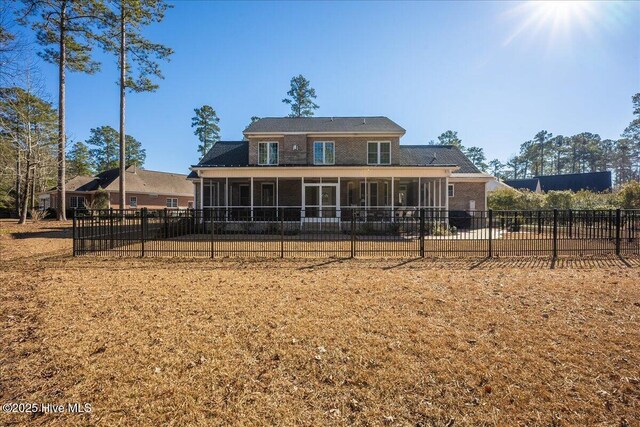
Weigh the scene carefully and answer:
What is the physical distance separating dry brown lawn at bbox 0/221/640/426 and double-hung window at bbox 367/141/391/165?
51.4 feet

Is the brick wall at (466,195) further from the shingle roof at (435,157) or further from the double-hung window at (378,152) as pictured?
the double-hung window at (378,152)

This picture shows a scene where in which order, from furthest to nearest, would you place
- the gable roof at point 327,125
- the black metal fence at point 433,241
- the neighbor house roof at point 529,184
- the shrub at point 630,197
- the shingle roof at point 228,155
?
1. the neighbor house roof at point 529,184
2. the shingle roof at point 228,155
3. the shrub at point 630,197
4. the gable roof at point 327,125
5. the black metal fence at point 433,241

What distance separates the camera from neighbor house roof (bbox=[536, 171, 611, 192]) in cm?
4378

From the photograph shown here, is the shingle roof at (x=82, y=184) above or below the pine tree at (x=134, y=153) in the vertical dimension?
below

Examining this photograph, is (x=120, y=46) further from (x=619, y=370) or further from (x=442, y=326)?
(x=619, y=370)

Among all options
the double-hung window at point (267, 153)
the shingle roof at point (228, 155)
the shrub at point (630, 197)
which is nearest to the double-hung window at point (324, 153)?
the double-hung window at point (267, 153)

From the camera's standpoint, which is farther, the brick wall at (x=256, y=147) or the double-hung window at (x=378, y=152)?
the brick wall at (x=256, y=147)

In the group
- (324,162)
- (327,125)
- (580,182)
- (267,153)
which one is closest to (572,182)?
(580,182)

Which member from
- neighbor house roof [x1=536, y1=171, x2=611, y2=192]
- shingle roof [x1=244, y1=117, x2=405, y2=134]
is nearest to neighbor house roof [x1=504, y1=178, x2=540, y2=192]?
neighbor house roof [x1=536, y1=171, x2=611, y2=192]

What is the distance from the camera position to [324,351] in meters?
3.72

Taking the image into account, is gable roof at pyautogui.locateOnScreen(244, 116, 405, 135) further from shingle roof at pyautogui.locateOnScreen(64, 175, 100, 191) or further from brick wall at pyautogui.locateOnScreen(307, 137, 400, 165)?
shingle roof at pyautogui.locateOnScreen(64, 175, 100, 191)

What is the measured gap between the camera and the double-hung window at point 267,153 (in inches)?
867

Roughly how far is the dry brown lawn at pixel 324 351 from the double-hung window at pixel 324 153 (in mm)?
16075

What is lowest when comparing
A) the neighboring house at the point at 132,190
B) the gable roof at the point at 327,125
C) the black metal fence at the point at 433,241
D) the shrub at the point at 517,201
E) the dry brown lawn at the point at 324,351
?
the dry brown lawn at the point at 324,351
